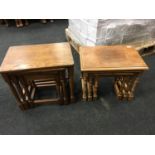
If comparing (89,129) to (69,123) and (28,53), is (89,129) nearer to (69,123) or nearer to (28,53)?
(69,123)

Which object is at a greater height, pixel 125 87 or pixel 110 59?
pixel 110 59

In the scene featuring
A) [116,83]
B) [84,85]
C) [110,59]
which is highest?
[110,59]

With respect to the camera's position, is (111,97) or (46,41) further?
(46,41)

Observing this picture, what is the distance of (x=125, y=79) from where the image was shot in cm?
132

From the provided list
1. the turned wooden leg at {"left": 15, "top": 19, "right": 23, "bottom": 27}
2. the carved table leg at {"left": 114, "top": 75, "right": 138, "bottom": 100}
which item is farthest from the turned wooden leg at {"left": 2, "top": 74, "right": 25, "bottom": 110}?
the turned wooden leg at {"left": 15, "top": 19, "right": 23, "bottom": 27}

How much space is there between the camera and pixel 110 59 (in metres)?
1.21

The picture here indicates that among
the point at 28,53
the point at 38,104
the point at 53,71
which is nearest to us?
the point at 53,71

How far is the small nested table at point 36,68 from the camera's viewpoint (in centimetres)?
106

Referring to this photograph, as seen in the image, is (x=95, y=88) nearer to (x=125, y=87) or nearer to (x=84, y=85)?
(x=84, y=85)

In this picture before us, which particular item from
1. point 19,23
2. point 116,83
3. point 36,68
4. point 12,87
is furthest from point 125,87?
point 19,23

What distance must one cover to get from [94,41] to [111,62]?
588 millimetres

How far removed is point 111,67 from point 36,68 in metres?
0.56

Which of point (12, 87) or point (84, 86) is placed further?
point (84, 86)
